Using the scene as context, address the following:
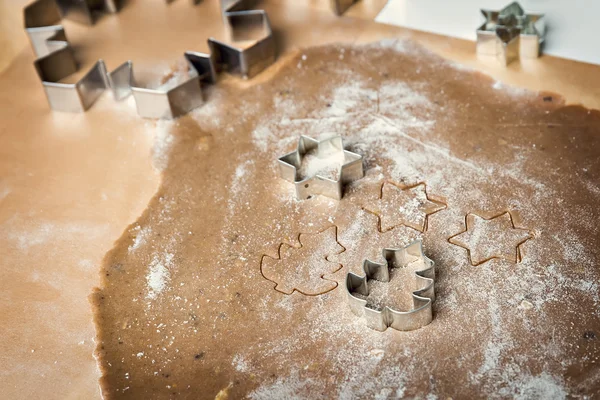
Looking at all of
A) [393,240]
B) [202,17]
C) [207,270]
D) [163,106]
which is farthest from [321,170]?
[202,17]

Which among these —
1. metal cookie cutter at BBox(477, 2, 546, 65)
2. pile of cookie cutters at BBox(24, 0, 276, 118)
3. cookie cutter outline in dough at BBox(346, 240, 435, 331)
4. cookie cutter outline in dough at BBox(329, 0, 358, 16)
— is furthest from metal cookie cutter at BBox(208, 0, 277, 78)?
cookie cutter outline in dough at BBox(346, 240, 435, 331)

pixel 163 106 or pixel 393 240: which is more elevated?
pixel 163 106

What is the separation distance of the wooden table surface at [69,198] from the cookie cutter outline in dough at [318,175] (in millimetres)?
407

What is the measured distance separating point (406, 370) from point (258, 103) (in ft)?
3.51

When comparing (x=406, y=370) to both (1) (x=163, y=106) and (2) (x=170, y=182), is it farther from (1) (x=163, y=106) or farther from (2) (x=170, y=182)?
(1) (x=163, y=106)

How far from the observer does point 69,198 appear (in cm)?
206

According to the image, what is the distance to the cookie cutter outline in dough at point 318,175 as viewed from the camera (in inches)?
75.8

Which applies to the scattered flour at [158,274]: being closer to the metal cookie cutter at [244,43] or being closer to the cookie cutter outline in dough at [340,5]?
the metal cookie cutter at [244,43]

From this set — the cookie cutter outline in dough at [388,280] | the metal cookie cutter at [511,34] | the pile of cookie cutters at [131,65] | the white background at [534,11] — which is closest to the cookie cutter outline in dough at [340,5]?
the pile of cookie cutters at [131,65]

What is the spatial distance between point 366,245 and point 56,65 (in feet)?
4.31

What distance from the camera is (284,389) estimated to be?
5.13 feet

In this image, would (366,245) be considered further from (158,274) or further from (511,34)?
(511,34)

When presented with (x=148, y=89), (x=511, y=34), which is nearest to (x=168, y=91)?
(x=148, y=89)

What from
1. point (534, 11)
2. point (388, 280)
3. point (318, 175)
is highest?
point (534, 11)
